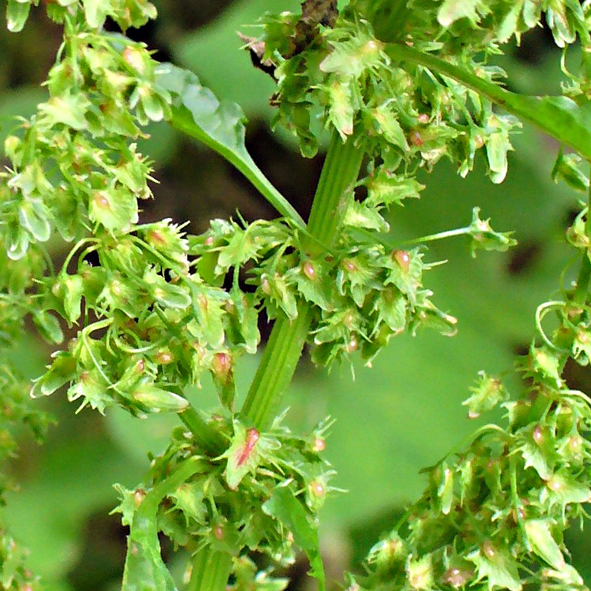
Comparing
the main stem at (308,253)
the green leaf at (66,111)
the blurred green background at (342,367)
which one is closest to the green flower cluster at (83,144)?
the green leaf at (66,111)

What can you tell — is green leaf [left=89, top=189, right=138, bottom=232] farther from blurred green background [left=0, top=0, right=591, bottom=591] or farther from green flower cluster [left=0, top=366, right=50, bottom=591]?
blurred green background [left=0, top=0, right=591, bottom=591]

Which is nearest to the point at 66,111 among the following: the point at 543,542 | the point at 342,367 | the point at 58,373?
the point at 58,373

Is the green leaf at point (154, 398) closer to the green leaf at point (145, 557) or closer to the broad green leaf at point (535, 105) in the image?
the green leaf at point (145, 557)


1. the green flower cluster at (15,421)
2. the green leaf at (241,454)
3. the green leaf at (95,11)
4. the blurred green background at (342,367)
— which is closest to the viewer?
the green leaf at (95,11)

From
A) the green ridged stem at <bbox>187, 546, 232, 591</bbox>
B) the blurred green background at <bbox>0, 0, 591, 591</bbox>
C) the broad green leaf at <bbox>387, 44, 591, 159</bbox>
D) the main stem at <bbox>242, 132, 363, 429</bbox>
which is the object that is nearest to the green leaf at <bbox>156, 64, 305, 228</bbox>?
the main stem at <bbox>242, 132, 363, 429</bbox>

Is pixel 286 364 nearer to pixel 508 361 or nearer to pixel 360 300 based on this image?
pixel 360 300

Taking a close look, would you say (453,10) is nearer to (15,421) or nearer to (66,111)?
(66,111)
